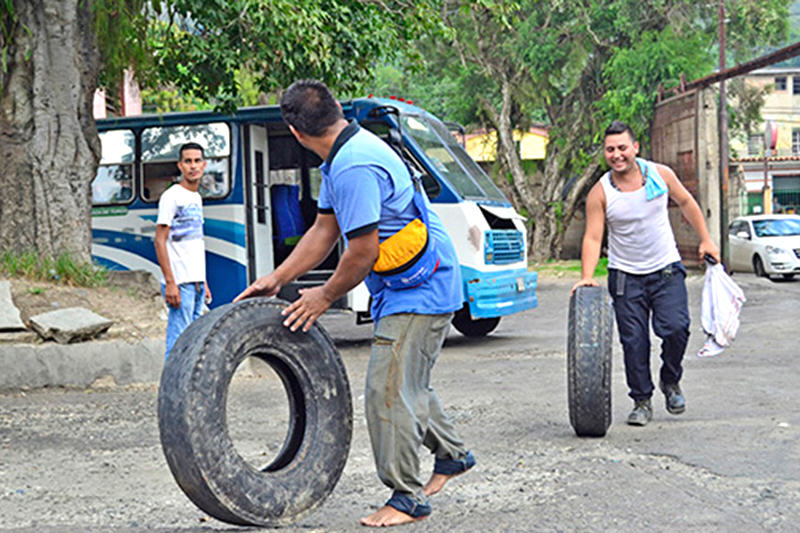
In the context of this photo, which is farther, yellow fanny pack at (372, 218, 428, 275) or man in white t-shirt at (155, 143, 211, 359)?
man in white t-shirt at (155, 143, 211, 359)

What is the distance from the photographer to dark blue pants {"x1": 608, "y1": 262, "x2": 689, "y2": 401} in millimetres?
7117

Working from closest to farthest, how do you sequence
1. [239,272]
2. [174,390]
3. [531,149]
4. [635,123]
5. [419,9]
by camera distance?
1. [174,390]
2. [239,272]
3. [419,9]
4. [635,123]
5. [531,149]

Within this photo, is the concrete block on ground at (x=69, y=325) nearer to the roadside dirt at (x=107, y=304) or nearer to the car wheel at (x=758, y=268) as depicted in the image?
the roadside dirt at (x=107, y=304)

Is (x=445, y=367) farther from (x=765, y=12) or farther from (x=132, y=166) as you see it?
(x=765, y=12)

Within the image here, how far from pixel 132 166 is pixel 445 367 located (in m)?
5.57

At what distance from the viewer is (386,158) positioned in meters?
4.57

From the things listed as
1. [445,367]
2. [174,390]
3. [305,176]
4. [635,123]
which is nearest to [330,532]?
[174,390]

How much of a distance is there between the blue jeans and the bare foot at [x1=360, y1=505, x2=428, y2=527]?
164 inches

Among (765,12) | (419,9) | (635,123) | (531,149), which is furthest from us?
(531,149)

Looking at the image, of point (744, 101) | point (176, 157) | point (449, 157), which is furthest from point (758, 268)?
point (176, 157)

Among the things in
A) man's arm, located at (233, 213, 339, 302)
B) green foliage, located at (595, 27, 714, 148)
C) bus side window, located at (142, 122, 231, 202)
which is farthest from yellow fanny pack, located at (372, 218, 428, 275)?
green foliage, located at (595, 27, 714, 148)

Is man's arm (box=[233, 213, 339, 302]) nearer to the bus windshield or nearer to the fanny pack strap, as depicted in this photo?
the fanny pack strap

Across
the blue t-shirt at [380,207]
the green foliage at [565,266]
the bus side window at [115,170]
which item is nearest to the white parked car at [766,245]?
the green foliage at [565,266]

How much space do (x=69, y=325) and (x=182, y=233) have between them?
1617 mm
